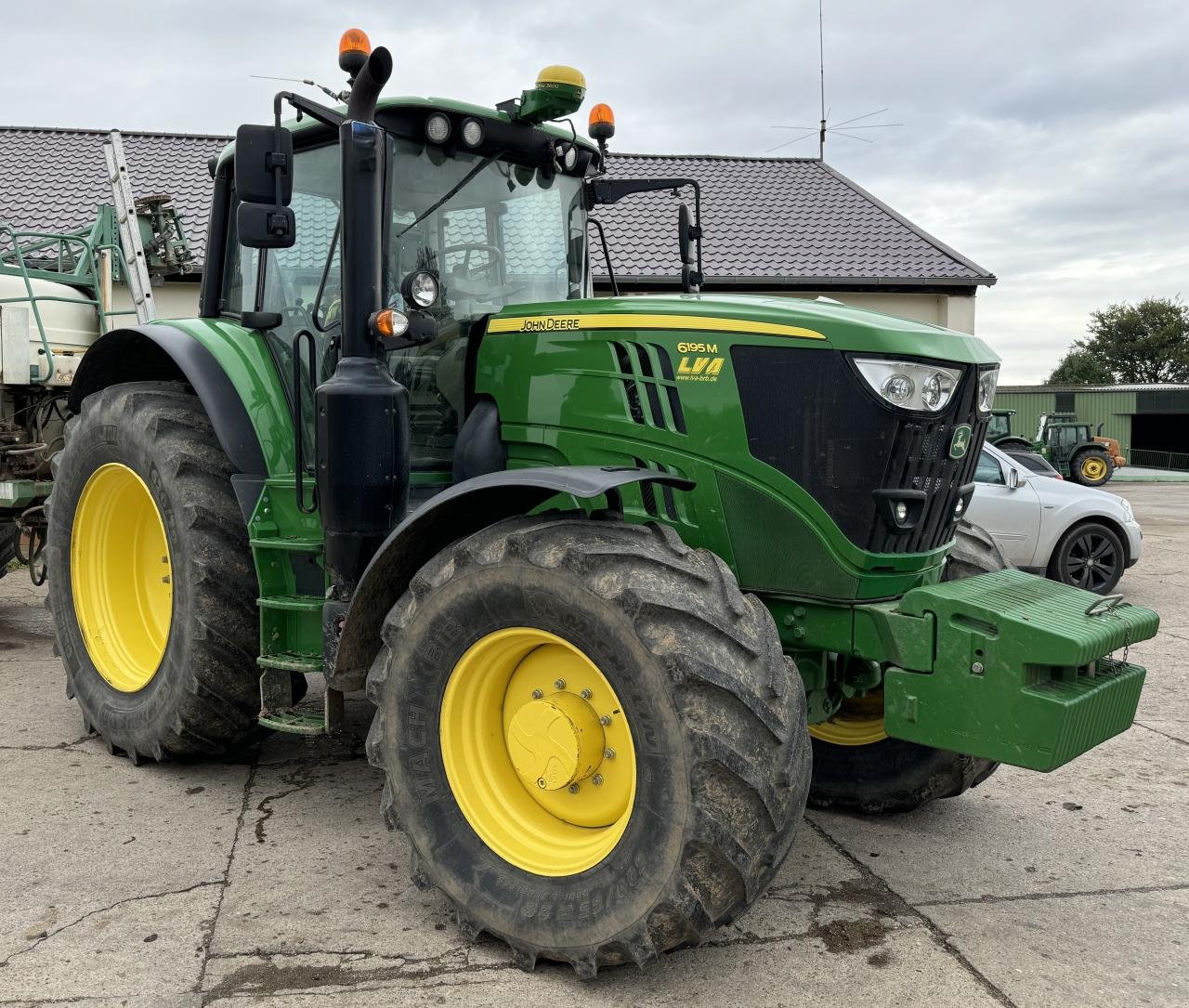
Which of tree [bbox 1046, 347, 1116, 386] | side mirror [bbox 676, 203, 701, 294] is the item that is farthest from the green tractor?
tree [bbox 1046, 347, 1116, 386]

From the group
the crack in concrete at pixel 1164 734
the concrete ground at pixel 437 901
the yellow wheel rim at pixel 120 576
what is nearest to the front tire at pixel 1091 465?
the crack in concrete at pixel 1164 734

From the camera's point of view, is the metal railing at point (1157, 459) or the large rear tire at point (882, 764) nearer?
the large rear tire at point (882, 764)

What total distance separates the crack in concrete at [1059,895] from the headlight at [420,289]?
8.24ft

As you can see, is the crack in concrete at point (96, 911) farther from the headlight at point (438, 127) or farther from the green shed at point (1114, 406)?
the green shed at point (1114, 406)

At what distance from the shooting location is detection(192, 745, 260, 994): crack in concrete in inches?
123

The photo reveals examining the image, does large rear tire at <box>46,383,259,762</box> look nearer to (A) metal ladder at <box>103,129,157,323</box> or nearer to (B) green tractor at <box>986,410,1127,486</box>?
(A) metal ladder at <box>103,129,157,323</box>

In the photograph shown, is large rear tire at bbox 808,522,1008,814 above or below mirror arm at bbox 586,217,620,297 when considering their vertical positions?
below

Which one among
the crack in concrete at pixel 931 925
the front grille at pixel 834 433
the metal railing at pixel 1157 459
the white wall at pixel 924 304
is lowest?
the crack in concrete at pixel 931 925

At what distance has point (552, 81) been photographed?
3963mm

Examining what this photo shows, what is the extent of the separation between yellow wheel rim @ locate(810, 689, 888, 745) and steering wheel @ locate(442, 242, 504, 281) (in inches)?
81.7

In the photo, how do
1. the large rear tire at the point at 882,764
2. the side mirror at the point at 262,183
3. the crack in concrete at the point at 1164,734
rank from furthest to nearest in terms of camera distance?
the crack in concrete at the point at 1164,734
the large rear tire at the point at 882,764
the side mirror at the point at 262,183

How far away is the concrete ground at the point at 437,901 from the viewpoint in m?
3.05

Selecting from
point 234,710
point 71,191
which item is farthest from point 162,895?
point 71,191

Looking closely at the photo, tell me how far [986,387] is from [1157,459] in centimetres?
3674
